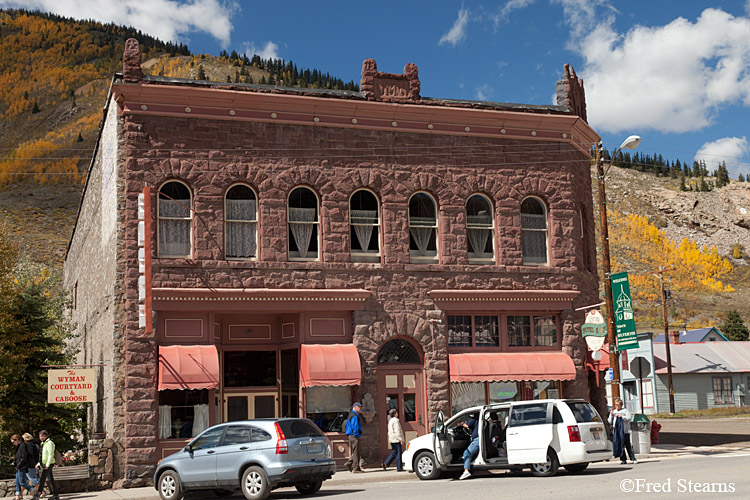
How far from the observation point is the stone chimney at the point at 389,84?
24297mm

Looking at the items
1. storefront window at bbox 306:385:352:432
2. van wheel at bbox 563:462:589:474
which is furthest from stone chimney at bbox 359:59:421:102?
van wheel at bbox 563:462:589:474

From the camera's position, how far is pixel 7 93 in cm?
18438

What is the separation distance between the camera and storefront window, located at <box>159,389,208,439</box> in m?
21.2

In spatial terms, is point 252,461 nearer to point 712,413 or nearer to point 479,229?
point 479,229

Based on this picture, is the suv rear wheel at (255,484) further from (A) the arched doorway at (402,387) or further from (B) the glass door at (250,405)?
(A) the arched doorway at (402,387)

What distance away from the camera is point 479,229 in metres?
25.0

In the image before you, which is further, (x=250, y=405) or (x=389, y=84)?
(x=389, y=84)

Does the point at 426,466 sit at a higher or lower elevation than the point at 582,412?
lower

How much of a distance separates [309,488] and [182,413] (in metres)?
6.15

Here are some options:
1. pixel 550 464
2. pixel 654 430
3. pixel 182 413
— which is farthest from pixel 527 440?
pixel 654 430

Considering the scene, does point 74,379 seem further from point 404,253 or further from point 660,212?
point 660,212

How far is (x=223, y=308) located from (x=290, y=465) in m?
7.45

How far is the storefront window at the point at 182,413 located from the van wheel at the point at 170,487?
15.1 ft

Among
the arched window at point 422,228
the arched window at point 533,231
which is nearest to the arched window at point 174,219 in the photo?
the arched window at point 422,228
